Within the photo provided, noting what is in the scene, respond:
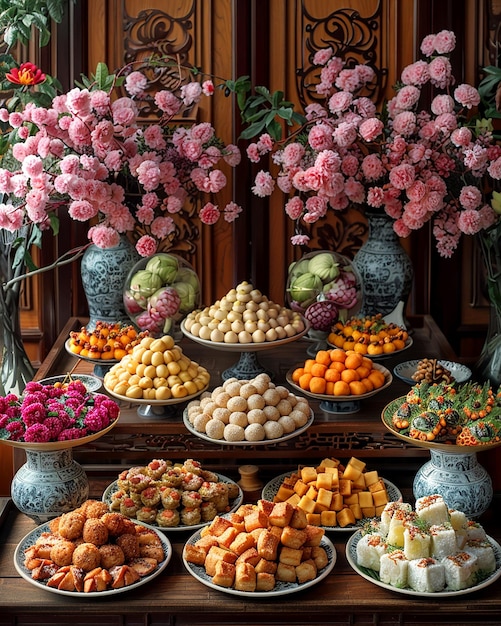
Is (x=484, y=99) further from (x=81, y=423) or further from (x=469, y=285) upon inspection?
(x=81, y=423)

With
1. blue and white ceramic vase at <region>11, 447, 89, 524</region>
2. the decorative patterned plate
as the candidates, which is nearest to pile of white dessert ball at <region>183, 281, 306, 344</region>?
the decorative patterned plate

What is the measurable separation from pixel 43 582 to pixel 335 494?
83 cm

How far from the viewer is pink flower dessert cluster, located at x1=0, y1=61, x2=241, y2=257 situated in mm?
3441

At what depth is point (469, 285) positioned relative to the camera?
413cm

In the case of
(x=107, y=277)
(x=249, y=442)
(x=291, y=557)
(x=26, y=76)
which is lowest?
(x=291, y=557)

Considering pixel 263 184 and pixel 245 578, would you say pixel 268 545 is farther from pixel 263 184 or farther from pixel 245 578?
pixel 263 184

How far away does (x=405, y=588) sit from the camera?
106 inches

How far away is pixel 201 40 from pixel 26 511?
1.86 meters

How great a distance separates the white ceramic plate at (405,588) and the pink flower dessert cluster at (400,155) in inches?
46.1

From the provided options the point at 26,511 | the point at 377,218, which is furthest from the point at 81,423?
the point at 377,218

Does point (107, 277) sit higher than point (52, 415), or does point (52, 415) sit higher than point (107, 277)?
point (107, 277)

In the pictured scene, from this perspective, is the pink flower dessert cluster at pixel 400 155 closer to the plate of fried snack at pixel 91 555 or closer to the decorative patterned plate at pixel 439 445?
the decorative patterned plate at pixel 439 445

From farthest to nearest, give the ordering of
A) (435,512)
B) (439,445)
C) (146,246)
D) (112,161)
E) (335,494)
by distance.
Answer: (146,246) < (112,161) < (335,494) < (439,445) < (435,512)

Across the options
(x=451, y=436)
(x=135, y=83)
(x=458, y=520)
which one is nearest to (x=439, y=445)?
(x=451, y=436)
